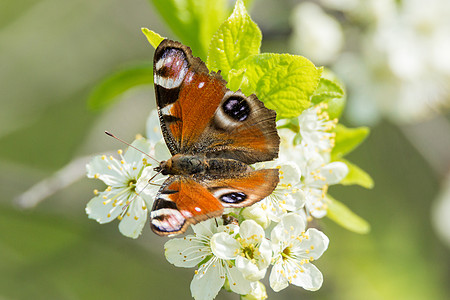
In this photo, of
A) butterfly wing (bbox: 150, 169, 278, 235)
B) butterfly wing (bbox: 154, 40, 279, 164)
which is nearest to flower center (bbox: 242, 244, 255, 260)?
butterfly wing (bbox: 150, 169, 278, 235)

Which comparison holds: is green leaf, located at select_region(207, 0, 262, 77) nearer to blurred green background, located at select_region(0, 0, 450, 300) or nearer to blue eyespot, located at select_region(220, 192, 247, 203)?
blue eyespot, located at select_region(220, 192, 247, 203)

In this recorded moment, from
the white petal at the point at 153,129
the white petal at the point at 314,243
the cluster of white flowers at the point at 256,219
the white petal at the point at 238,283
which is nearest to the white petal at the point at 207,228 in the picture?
the cluster of white flowers at the point at 256,219

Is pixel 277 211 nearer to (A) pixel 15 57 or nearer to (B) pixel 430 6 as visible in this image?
(B) pixel 430 6

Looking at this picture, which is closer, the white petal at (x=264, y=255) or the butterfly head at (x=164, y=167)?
the white petal at (x=264, y=255)

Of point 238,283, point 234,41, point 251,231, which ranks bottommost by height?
point 238,283

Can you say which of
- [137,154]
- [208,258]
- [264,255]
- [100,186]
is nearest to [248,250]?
[264,255]

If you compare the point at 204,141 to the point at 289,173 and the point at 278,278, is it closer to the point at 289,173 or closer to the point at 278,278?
the point at 289,173

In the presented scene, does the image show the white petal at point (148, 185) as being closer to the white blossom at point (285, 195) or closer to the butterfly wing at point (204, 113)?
the butterfly wing at point (204, 113)
